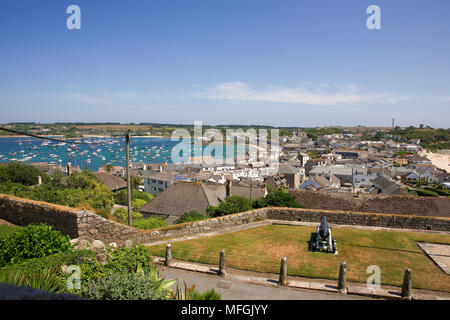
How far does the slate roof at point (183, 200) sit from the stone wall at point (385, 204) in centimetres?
1099

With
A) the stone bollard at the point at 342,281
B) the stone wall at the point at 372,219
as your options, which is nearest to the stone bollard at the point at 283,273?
the stone bollard at the point at 342,281

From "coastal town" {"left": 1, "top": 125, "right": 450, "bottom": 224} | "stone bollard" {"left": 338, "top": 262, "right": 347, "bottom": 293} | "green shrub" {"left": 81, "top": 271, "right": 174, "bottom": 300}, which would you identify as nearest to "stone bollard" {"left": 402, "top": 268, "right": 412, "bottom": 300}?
"stone bollard" {"left": 338, "top": 262, "right": 347, "bottom": 293}

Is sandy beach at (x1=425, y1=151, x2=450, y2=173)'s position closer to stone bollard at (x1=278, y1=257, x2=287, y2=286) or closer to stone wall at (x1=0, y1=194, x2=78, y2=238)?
stone bollard at (x1=278, y1=257, x2=287, y2=286)

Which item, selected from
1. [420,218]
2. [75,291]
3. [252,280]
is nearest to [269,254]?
[252,280]

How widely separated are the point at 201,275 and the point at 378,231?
29.1ft

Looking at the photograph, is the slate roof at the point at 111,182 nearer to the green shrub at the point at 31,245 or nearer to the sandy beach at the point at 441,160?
the green shrub at the point at 31,245

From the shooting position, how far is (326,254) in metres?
10.6

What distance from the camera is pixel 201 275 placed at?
8.97m

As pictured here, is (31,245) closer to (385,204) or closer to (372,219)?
(372,219)

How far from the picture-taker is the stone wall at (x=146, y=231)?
1014 cm

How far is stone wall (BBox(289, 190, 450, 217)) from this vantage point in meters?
26.5

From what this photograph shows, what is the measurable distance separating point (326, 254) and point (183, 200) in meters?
17.9

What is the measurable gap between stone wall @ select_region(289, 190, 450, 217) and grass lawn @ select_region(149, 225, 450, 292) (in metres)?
15.6
